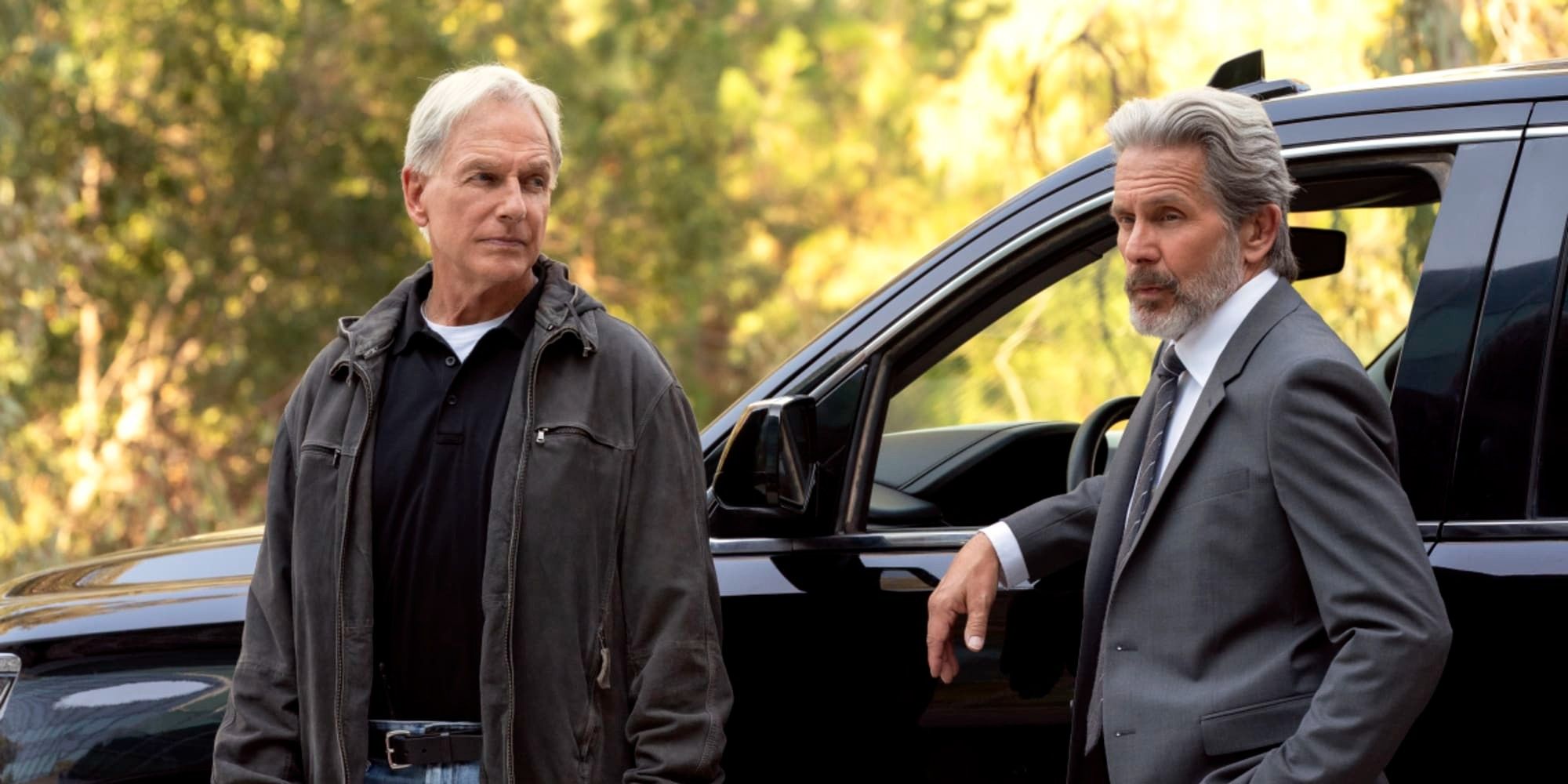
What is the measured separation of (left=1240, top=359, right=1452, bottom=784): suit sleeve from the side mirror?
31.9 inches

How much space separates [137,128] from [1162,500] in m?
13.8

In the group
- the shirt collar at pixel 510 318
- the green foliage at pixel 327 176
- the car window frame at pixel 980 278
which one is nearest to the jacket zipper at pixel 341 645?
the shirt collar at pixel 510 318

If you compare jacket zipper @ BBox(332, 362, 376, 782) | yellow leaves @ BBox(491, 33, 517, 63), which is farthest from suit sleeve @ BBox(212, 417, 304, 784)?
yellow leaves @ BBox(491, 33, 517, 63)

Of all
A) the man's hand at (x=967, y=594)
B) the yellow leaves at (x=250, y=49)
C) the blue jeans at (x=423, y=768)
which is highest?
the yellow leaves at (x=250, y=49)

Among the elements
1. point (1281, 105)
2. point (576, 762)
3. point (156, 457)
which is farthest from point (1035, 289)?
point (156, 457)

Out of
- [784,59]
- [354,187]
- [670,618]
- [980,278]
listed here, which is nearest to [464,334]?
[670,618]

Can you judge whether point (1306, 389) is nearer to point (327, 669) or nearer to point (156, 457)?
point (327, 669)

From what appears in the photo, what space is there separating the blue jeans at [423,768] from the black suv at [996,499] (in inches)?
18.5

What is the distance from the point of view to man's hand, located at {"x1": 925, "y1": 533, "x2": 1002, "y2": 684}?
2508mm

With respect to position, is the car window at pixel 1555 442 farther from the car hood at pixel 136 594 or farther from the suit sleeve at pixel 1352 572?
the car hood at pixel 136 594

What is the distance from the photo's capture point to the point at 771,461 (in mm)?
2656

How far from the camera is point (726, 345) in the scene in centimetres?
2386

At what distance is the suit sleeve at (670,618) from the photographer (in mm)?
2428

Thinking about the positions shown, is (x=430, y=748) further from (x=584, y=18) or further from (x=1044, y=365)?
(x=584, y=18)
